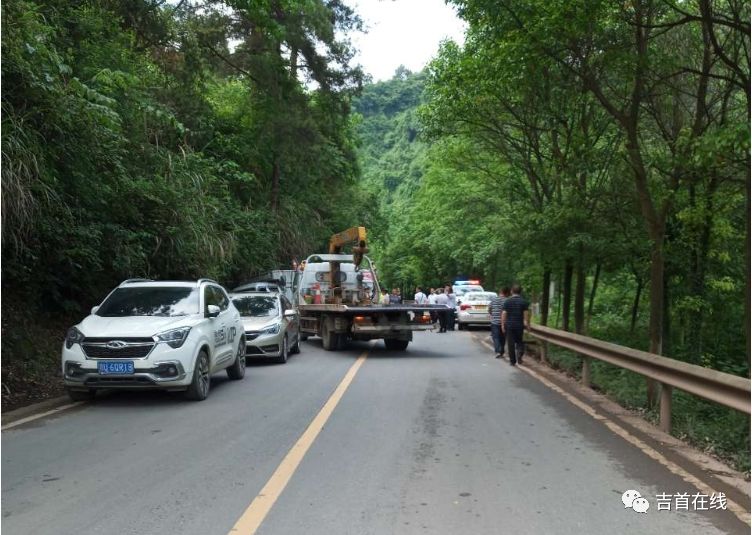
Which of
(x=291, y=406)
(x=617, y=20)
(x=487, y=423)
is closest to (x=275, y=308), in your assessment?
(x=291, y=406)

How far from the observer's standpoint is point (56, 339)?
1292cm

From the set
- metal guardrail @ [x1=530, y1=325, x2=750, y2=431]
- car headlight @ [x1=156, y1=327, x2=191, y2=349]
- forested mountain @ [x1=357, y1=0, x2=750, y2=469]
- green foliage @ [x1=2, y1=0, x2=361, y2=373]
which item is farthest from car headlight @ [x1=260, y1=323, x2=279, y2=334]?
metal guardrail @ [x1=530, y1=325, x2=750, y2=431]

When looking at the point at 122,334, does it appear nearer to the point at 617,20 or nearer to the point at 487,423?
the point at 487,423

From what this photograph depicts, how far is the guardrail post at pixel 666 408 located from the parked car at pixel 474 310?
60.3 ft

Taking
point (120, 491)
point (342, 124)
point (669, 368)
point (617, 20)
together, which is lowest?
point (120, 491)

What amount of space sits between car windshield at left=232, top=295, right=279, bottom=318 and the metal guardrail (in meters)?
7.01

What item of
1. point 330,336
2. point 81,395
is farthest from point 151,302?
point 330,336

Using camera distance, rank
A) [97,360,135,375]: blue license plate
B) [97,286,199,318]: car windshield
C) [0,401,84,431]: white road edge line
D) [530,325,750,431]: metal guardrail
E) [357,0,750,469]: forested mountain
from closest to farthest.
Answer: [530,325,750,431]: metal guardrail, [0,401,84,431]: white road edge line, [97,360,135,375]: blue license plate, [357,0,750,469]: forested mountain, [97,286,199,318]: car windshield

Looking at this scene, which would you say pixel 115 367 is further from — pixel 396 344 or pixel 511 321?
pixel 396 344

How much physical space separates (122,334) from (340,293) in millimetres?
10582

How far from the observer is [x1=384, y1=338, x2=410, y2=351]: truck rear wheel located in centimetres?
1739

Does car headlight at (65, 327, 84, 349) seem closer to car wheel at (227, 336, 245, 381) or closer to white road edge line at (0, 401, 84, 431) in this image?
white road edge line at (0, 401, 84, 431)

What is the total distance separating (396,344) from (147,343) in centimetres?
984

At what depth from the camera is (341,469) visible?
566 centimetres
